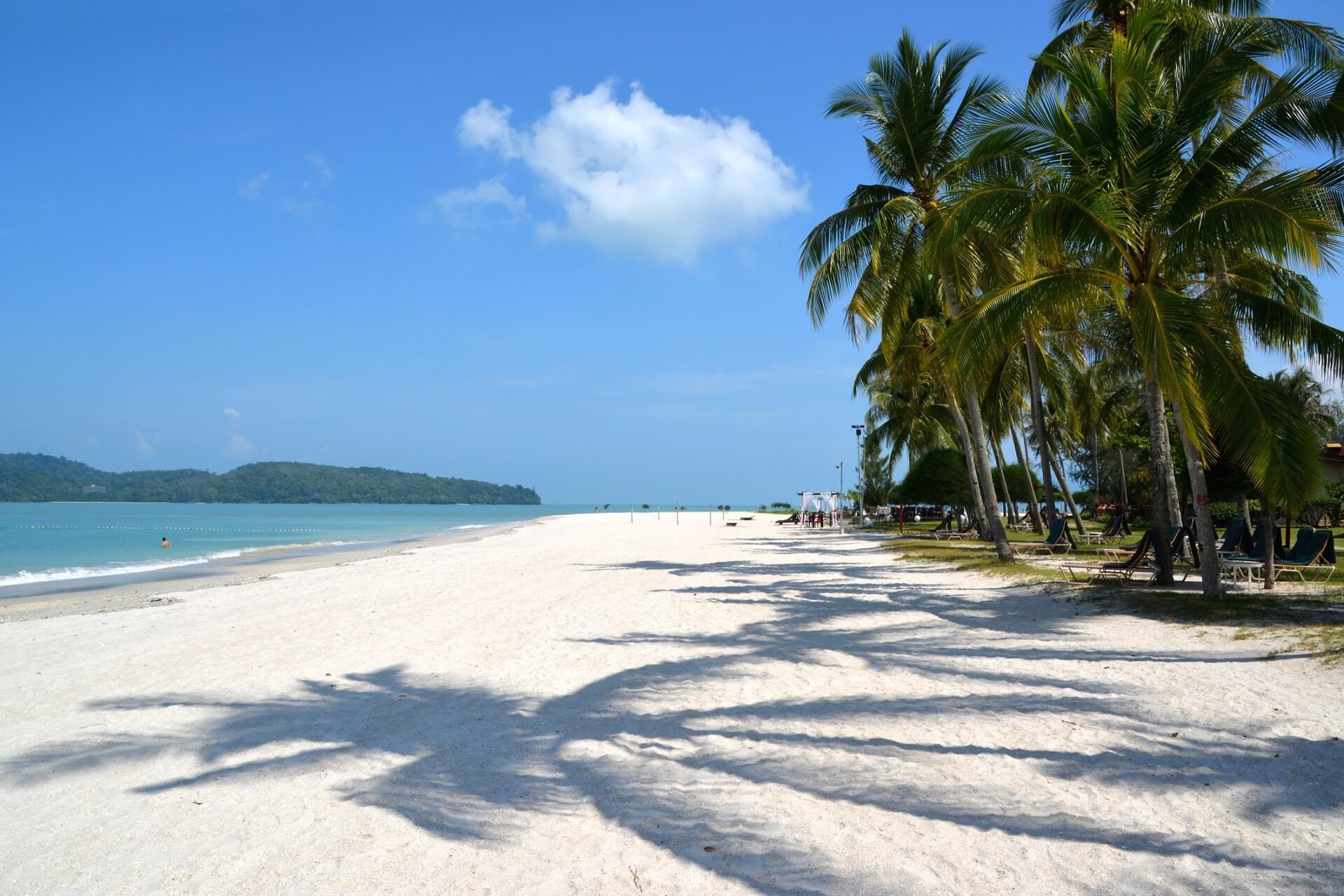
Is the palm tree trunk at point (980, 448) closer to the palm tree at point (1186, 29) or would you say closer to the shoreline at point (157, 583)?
the palm tree at point (1186, 29)

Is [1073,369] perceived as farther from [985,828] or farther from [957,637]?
[985,828]

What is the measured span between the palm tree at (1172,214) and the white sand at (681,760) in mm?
2518

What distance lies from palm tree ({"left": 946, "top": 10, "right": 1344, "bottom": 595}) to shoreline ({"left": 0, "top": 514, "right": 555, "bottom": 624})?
13.2 meters

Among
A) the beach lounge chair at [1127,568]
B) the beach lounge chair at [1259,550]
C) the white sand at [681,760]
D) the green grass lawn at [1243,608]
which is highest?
the beach lounge chair at [1259,550]

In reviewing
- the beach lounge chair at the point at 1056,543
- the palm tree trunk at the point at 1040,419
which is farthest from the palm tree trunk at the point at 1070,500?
the beach lounge chair at the point at 1056,543

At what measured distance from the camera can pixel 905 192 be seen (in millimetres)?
15477

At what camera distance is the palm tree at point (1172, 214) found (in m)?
7.87

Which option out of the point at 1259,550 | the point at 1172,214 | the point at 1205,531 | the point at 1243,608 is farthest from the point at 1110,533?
the point at 1172,214

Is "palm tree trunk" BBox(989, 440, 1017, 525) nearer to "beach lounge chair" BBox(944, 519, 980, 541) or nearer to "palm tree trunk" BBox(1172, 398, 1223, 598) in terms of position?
"beach lounge chair" BBox(944, 519, 980, 541)

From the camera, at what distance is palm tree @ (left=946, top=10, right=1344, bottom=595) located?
7.87m

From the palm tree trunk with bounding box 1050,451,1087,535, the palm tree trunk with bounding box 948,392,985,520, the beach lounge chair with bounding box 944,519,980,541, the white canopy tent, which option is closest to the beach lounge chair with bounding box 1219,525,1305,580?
the palm tree trunk with bounding box 948,392,985,520

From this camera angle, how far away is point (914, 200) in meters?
15.2

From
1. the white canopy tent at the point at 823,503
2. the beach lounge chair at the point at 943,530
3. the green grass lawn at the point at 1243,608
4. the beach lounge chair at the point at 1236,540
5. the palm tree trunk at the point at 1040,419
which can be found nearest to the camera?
A: the green grass lawn at the point at 1243,608

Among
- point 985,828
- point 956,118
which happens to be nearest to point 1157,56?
point 956,118
